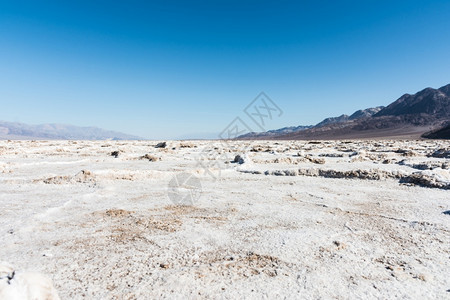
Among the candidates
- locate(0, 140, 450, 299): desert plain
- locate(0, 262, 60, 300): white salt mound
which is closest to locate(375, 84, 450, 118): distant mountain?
locate(0, 140, 450, 299): desert plain

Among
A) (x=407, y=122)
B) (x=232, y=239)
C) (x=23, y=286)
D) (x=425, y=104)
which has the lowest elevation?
(x=232, y=239)

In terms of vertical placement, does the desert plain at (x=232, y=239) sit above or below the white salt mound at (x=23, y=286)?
below

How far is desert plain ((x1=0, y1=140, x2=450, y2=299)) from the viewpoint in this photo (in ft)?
9.14

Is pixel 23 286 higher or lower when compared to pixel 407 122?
lower

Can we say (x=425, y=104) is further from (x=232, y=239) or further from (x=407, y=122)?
(x=232, y=239)

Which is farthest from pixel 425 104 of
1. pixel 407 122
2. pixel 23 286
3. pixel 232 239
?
pixel 23 286

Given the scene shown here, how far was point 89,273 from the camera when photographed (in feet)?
9.81

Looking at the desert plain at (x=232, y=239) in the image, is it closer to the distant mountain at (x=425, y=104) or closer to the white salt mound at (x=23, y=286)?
the white salt mound at (x=23, y=286)

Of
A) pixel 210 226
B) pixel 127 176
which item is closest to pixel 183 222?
pixel 210 226

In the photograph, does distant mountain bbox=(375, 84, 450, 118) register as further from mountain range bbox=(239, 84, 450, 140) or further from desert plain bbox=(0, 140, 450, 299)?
desert plain bbox=(0, 140, 450, 299)

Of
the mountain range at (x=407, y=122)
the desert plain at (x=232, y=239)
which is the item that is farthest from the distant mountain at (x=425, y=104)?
the desert plain at (x=232, y=239)

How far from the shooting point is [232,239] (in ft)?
13.0

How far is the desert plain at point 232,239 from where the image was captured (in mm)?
2785

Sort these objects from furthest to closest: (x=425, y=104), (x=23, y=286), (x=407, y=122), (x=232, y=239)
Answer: (x=425, y=104), (x=407, y=122), (x=232, y=239), (x=23, y=286)
